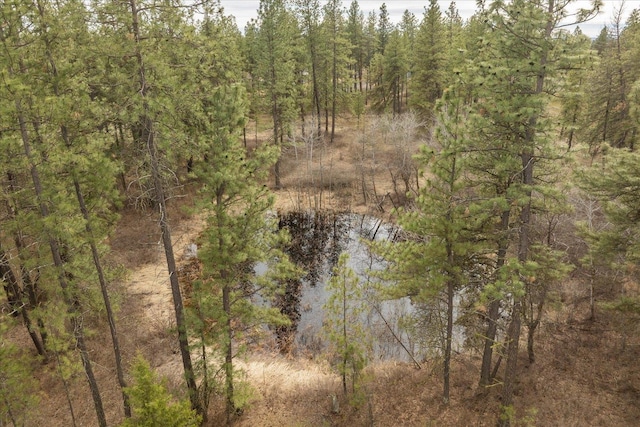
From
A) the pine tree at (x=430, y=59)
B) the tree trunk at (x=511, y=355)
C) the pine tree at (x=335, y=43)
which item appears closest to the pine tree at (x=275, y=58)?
the pine tree at (x=335, y=43)

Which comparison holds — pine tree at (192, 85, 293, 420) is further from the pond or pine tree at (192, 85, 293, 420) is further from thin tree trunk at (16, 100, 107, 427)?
the pond

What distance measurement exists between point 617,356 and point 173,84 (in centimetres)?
1852

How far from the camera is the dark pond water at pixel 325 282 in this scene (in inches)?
777

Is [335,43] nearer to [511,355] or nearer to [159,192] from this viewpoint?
[159,192]

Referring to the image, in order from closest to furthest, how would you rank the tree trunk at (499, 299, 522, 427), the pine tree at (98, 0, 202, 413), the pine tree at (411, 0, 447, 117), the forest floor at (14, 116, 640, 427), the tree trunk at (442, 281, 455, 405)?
the pine tree at (98, 0, 202, 413) < the tree trunk at (499, 299, 522, 427) < the tree trunk at (442, 281, 455, 405) < the forest floor at (14, 116, 640, 427) < the pine tree at (411, 0, 447, 117)

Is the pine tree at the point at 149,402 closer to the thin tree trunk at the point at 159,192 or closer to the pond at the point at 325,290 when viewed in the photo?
the thin tree trunk at the point at 159,192

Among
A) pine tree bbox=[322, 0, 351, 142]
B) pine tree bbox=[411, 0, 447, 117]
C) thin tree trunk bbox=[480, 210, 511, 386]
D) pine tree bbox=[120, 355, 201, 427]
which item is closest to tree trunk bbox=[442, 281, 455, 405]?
thin tree trunk bbox=[480, 210, 511, 386]

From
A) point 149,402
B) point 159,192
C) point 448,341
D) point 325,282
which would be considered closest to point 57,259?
point 159,192

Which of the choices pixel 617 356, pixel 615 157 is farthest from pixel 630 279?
pixel 615 157

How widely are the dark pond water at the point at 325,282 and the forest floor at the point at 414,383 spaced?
1.31 m

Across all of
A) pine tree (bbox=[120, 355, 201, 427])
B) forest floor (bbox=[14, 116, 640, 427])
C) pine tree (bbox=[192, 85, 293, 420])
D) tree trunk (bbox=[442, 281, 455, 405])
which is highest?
pine tree (bbox=[192, 85, 293, 420])

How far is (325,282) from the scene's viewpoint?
2508cm

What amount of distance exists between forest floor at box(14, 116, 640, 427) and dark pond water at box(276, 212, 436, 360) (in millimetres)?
1310

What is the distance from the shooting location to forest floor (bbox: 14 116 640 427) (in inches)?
556
